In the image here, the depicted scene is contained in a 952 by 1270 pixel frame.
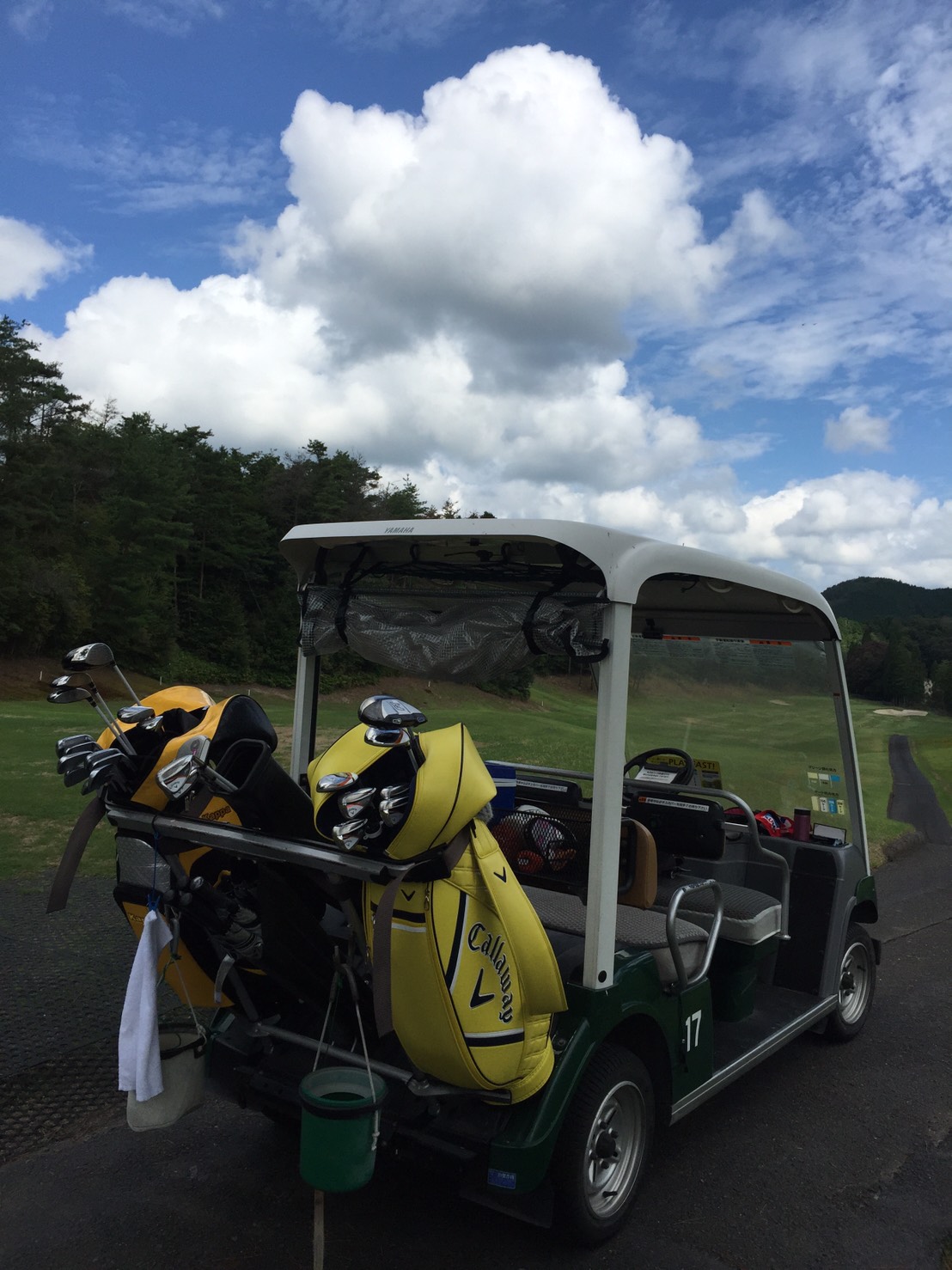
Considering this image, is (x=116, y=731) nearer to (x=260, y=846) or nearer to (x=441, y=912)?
(x=260, y=846)

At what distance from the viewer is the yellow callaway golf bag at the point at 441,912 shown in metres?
2.41

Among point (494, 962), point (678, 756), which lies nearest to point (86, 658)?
point (494, 962)

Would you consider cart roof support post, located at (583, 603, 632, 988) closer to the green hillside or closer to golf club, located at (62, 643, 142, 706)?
golf club, located at (62, 643, 142, 706)

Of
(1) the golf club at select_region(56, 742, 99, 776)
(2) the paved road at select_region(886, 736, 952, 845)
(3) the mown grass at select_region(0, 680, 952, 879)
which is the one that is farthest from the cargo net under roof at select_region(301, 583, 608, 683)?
(2) the paved road at select_region(886, 736, 952, 845)

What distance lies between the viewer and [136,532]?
1729 inches

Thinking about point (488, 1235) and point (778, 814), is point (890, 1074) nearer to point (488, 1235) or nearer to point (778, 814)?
point (778, 814)

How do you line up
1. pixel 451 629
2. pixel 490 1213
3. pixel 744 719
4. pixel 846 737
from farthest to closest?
pixel 744 719 → pixel 846 737 → pixel 451 629 → pixel 490 1213

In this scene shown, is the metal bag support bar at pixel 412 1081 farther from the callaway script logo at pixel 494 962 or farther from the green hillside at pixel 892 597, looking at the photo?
the green hillside at pixel 892 597

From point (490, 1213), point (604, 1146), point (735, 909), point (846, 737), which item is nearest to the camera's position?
point (604, 1146)

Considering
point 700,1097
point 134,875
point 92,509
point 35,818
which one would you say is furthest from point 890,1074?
point 92,509

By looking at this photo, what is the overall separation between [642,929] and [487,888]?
48.5 inches

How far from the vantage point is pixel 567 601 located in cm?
312

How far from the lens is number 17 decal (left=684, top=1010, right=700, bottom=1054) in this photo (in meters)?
3.42

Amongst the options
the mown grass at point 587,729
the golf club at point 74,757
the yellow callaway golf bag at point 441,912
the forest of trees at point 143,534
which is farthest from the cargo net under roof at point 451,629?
the forest of trees at point 143,534
